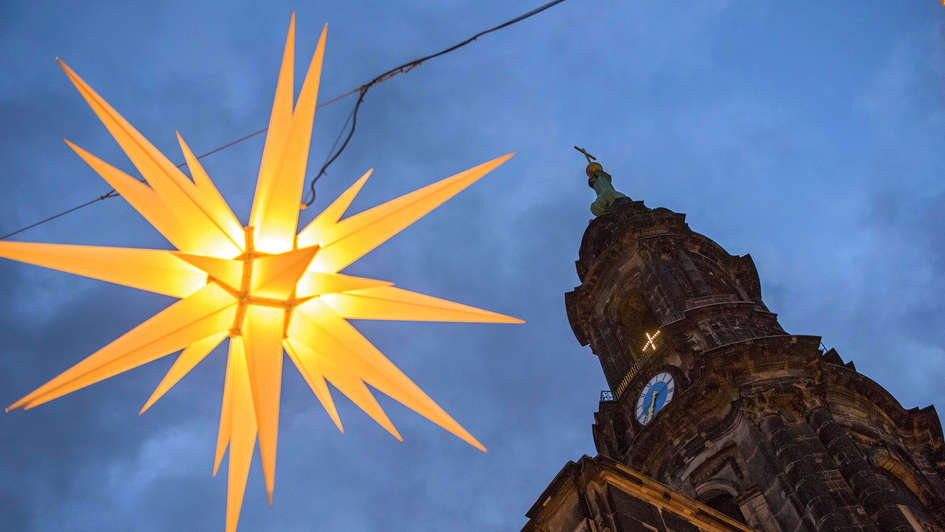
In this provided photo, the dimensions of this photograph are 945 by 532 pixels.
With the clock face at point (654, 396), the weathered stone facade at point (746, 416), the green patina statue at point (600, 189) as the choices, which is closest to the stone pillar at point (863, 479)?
the weathered stone facade at point (746, 416)

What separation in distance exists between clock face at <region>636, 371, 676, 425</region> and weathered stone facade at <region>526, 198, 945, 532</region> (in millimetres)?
152

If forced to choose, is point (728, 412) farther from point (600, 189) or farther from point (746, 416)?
point (600, 189)

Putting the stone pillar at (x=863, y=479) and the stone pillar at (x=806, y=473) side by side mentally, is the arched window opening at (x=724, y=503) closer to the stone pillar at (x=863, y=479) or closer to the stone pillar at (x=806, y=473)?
the stone pillar at (x=806, y=473)

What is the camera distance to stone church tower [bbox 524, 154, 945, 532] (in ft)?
61.4

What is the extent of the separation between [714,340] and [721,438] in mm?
3462

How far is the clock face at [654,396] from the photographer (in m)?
23.6

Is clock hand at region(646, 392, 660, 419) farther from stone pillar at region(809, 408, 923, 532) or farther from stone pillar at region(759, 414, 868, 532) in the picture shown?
stone pillar at region(809, 408, 923, 532)

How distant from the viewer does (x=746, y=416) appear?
21109mm

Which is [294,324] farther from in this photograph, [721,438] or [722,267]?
[722,267]

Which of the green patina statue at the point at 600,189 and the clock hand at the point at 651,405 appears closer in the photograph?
the clock hand at the point at 651,405

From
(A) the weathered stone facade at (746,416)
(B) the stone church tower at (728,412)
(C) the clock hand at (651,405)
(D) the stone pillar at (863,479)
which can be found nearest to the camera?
(D) the stone pillar at (863,479)

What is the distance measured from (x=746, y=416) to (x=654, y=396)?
3.43m

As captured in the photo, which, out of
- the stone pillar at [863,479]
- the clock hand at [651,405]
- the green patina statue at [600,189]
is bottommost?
the stone pillar at [863,479]

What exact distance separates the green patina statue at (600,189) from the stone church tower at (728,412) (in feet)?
15.8
